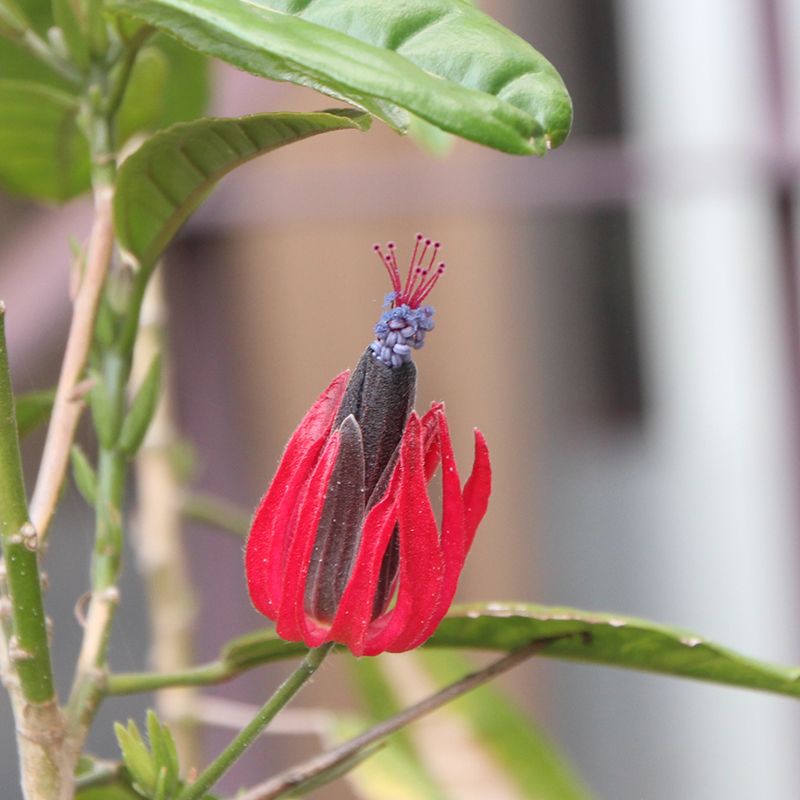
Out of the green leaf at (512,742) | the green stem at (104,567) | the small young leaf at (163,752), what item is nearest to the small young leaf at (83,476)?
the green stem at (104,567)

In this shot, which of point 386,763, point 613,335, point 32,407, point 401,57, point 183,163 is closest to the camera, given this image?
point 401,57

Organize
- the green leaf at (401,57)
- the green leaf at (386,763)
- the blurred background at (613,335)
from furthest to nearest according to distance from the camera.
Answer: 1. the blurred background at (613,335)
2. the green leaf at (386,763)
3. the green leaf at (401,57)

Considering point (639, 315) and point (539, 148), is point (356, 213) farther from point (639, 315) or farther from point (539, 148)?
point (539, 148)

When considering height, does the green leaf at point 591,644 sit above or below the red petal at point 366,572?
below

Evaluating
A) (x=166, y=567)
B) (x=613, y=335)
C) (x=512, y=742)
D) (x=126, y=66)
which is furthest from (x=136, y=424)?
(x=613, y=335)

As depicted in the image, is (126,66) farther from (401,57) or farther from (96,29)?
(401,57)

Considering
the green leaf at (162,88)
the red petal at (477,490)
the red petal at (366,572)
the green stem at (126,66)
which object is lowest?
the red petal at (366,572)

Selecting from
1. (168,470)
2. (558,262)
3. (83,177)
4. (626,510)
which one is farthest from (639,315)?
(83,177)

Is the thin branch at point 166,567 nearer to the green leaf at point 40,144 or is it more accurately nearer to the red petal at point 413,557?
the green leaf at point 40,144
